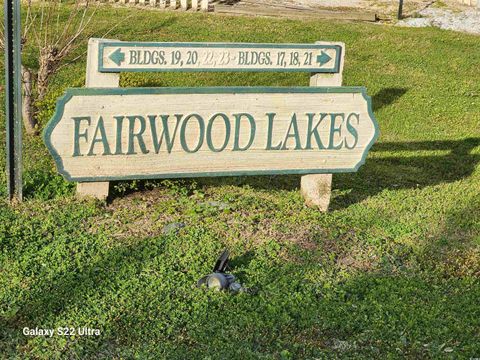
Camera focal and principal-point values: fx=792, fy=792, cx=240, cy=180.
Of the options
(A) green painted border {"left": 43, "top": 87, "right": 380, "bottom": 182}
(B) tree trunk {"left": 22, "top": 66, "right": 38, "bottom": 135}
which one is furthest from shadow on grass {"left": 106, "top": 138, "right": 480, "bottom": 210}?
(B) tree trunk {"left": 22, "top": 66, "right": 38, "bottom": 135}

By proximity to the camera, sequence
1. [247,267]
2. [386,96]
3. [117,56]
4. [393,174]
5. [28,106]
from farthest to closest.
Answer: [386,96] → [393,174] → [28,106] → [117,56] → [247,267]

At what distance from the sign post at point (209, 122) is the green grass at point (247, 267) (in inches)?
13.7

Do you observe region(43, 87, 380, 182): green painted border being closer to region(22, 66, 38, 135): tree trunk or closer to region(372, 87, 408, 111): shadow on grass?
region(22, 66, 38, 135): tree trunk

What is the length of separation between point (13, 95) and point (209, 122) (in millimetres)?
1582

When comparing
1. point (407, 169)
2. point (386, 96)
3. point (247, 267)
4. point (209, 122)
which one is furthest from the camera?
point (386, 96)

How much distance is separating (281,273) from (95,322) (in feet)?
4.73

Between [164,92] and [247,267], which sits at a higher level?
[164,92]

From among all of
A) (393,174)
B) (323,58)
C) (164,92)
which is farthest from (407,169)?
(164,92)

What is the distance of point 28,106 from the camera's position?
912 centimetres

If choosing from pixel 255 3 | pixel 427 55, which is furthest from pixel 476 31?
pixel 255 3

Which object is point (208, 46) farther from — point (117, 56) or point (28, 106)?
point (28, 106)

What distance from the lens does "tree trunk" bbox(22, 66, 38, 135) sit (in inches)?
352

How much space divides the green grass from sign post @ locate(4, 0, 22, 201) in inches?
10.5

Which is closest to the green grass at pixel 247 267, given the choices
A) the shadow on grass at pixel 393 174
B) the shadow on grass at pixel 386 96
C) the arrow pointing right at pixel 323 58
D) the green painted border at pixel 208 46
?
the shadow on grass at pixel 393 174
